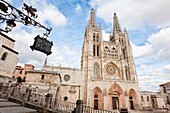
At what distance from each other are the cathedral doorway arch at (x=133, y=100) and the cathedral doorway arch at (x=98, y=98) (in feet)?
26.5

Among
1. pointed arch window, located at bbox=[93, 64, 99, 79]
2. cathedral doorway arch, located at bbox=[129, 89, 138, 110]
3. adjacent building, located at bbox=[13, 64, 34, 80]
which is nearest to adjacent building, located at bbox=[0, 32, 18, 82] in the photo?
pointed arch window, located at bbox=[93, 64, 99, 79]

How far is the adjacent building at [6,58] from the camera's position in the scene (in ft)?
47.0

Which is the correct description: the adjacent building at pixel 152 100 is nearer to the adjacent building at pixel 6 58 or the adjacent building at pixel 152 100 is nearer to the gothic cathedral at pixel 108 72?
the gothic cathedral at pixel 108 72

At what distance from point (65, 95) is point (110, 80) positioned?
11.8 m

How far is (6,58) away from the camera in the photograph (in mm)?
15102

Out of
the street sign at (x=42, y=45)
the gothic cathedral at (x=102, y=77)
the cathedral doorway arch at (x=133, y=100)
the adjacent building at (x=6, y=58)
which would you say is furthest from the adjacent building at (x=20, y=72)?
the street sign at (x=42, y=45)

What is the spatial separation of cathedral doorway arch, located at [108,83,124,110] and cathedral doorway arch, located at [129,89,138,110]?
9.87 feet

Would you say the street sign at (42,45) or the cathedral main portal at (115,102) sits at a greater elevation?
the street sign at (42,45)

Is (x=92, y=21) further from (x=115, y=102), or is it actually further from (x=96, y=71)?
(x=115, y=102)

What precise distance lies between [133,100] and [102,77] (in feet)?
32.5

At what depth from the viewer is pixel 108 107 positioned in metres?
24.0

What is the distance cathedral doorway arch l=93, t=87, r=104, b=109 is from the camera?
2448 cm

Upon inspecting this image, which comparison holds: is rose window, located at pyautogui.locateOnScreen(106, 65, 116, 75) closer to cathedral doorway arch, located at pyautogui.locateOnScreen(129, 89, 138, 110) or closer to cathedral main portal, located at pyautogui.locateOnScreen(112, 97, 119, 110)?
cathedral doorway arch, located at pyautogui.locateOnScreen(129, 89, 138, 110)

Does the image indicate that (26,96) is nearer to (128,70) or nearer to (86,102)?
(86,102)
